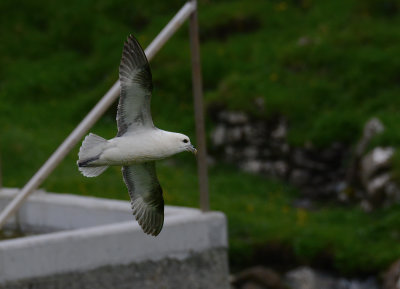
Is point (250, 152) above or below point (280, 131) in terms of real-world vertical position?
below

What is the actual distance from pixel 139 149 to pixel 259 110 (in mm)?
8873

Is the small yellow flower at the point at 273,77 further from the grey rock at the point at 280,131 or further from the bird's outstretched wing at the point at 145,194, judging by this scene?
the bird's outstretched wing at the point at 145,194

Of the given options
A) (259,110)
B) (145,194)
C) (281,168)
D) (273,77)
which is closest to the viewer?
(145,194)

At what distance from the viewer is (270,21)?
17.4 m

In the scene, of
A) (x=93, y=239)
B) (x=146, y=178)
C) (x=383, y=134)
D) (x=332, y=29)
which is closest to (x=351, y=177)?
(x=383, y=134)

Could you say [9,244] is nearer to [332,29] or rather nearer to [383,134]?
[383,134]

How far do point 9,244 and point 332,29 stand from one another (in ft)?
31.6

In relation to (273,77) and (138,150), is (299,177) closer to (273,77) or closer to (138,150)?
(273,77)

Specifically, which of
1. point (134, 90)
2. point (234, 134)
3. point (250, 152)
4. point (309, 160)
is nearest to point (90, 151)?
point (134, 90)

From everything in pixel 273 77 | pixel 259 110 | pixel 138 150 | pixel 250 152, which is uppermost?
pixel 273 77

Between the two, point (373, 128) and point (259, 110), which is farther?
point (259, 110)

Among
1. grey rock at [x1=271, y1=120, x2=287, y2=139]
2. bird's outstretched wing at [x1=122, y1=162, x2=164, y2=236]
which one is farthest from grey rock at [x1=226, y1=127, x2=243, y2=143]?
bird's outstretched wing at [x1=122, y1=162, x2=164, y2=236]

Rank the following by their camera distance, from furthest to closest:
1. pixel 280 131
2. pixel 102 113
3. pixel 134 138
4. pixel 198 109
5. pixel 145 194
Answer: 1. pixel 280 131
2. pixel 198 109
3. pixel 102 113
4. pixel 145 194
5. pixel 134 138

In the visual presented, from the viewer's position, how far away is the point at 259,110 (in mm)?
14281
